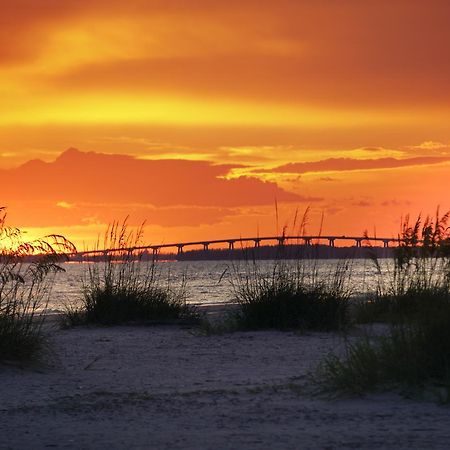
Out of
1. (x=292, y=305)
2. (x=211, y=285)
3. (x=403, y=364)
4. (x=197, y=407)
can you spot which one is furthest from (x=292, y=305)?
(x=211, y=285)

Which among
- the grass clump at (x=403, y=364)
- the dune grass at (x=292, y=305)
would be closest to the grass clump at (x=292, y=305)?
the dune grass at (x=292, y=305)

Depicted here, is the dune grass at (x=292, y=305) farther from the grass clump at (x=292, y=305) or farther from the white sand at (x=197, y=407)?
the white sand at (x=197, y=407)

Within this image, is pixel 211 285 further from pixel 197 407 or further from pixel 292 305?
pixel 197 407

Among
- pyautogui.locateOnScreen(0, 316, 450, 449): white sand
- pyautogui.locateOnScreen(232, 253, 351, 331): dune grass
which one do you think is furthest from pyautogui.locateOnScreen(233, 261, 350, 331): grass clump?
pyautogui.locateOnScreen(0, 316, 450, 449): white sand

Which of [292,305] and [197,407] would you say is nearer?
[197,407]

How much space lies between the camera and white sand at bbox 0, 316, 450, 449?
642 centimetres

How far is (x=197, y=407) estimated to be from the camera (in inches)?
303

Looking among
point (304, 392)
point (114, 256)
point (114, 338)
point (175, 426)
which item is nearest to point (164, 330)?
point (114, 338)

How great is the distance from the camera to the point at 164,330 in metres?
14.0

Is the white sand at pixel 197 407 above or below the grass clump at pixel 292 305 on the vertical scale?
below

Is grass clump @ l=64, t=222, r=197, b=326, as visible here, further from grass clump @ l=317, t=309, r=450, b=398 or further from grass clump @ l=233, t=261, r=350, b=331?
grass clump @ l=317, t=309, r=450, b=398

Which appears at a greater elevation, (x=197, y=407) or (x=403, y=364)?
(x=403, y=364)

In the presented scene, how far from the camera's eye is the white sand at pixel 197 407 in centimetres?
642

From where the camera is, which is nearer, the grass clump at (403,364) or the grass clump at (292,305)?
the grass clump at (403,364)
